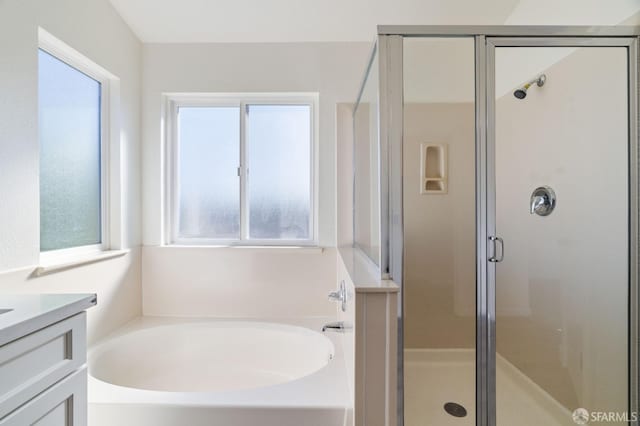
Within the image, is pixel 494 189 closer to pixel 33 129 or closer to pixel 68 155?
pixel 33 129

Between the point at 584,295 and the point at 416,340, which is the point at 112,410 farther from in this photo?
the point at 584,295

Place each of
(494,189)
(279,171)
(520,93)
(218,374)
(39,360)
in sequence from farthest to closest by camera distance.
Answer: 1. (279,171)
2. (218,374)
3. (520,93)
4. (494,189)
5. (39,360)

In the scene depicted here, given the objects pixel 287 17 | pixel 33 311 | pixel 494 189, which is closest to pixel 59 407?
pixel 33 311

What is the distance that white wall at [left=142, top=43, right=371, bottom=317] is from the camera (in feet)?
7.47

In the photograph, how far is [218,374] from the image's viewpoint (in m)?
2.04

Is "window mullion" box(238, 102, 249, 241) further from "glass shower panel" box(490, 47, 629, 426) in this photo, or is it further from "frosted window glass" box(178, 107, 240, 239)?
"glass shower panel" box(490, 47, 629, 426)

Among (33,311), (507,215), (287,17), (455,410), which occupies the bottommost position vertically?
(455,410)

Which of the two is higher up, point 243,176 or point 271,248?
point 243,176

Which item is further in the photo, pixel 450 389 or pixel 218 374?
pixel 218 374

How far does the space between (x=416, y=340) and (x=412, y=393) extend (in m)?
0.21

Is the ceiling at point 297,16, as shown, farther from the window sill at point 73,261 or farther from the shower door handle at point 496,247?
the window sill at point 73,261

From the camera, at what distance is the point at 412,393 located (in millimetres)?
1309

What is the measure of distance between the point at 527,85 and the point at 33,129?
2.20 metres

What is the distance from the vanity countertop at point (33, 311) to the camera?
81cm
